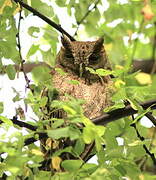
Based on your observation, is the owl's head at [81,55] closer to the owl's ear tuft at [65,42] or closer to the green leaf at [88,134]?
the owl's ear tuft at [65,42]

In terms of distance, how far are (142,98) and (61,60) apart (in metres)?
1.30

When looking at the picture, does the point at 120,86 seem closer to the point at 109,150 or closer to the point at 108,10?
the point at 109,150

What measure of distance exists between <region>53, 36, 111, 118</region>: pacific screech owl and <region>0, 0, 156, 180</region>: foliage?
118 millimetres

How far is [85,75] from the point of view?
3287 mm

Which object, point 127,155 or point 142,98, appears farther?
point 127,155

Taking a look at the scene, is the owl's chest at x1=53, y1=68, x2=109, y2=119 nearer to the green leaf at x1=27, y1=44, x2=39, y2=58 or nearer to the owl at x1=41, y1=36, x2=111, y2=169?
the owl at x1=41, y1=36, x2=111, y2=169

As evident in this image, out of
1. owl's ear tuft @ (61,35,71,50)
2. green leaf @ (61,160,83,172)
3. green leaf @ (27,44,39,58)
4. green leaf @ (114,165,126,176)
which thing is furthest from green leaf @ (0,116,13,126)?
owl's ear tuft @ (61,35,71,50)

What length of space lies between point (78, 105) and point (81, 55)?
142 cm

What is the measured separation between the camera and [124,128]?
2754 millimetres

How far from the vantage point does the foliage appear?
1.88 metres

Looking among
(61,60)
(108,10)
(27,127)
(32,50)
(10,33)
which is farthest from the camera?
(108,10)

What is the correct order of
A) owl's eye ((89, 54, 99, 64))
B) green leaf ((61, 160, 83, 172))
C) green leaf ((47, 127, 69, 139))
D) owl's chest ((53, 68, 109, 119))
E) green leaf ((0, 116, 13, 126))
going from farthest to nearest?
owl's eye ((89, 54, 99, 64)), owl's chest ((53, 68, 109, 119)), green leaf ((0, 116, 13, 126)), green leaf ((61, 160, 83, 172)), green leaf ((47, 127, 69, 139))

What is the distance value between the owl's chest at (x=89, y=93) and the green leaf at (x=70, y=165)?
1169mm

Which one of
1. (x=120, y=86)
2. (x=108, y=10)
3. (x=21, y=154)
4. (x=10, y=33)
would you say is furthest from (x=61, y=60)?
(x=21, y=154)
